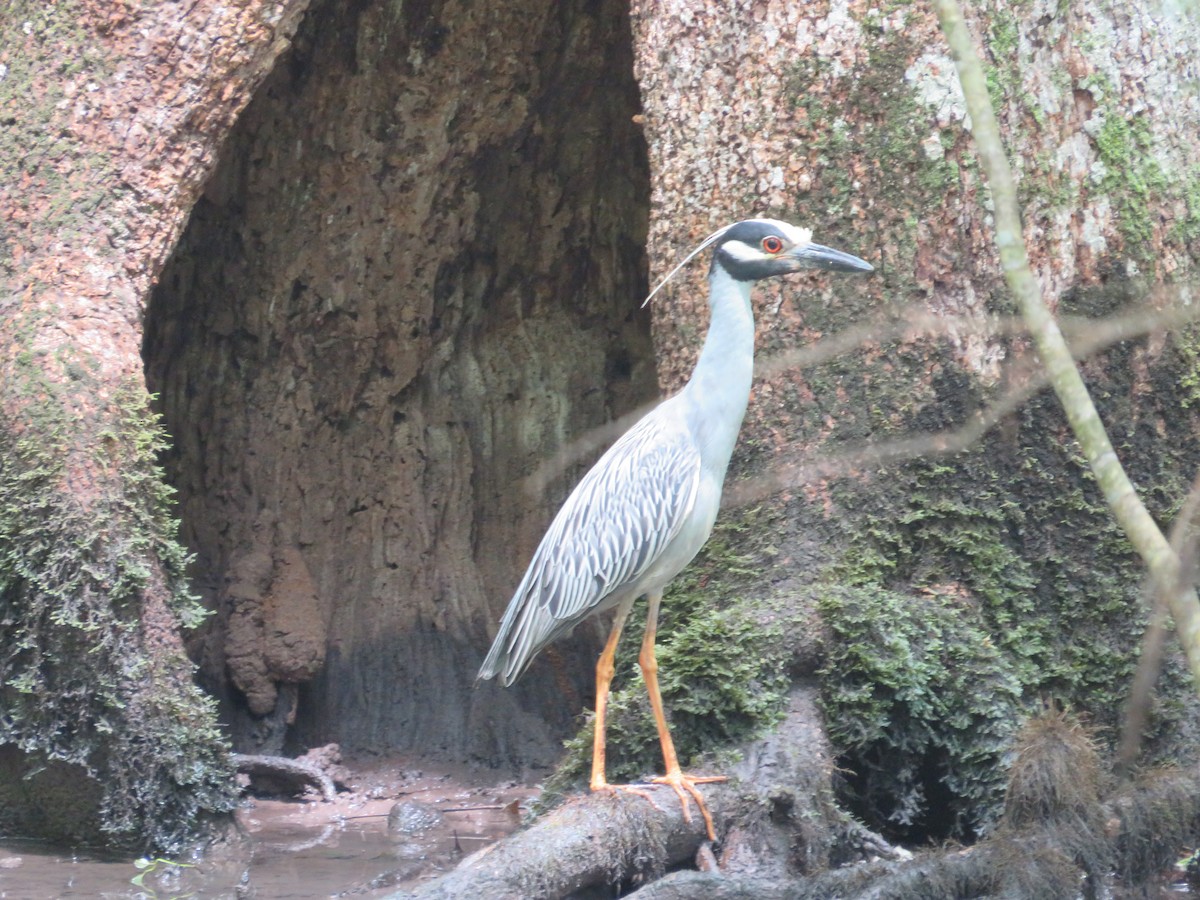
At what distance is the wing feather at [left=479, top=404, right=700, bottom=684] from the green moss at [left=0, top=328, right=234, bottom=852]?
137cm

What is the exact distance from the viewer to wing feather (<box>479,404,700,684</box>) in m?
4.38

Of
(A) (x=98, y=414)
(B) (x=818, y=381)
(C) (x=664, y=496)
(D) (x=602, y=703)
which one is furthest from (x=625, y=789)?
(A) (x=98, y=414)

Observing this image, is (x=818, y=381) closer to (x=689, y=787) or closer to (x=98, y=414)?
(x=689, y=787)

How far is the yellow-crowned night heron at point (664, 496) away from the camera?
172 inches

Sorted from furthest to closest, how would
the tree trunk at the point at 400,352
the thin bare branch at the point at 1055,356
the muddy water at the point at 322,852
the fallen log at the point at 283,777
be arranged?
the tree trunk at the point at 400,352, the fallen log at the point at 283,777, the muddy water at the point at 322,852, the thin bare branch at the point at 1055,356

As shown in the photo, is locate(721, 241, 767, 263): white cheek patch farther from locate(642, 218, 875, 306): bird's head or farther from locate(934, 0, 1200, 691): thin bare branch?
locate(934, 0, 1200, 691): thin bare branch

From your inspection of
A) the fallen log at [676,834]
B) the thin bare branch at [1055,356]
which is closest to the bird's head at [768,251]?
the fallen log at [676,834]

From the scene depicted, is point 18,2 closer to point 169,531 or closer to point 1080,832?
point 169,531

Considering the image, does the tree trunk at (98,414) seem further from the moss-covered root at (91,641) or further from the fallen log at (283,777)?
the fallen log at (283,777)

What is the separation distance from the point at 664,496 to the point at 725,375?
1.42 ft

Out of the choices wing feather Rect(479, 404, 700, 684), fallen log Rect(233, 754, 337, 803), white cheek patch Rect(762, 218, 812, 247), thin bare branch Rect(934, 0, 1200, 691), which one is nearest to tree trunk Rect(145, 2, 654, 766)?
fallen log Rect(233, 754, 337, 803)

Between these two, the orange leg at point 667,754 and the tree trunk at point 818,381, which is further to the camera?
the tree trunk at point 818,381

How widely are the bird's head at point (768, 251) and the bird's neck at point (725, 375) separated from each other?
6 cm

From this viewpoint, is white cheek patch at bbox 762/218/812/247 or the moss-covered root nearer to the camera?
white cheek patch at bbox 762/218/812/247
